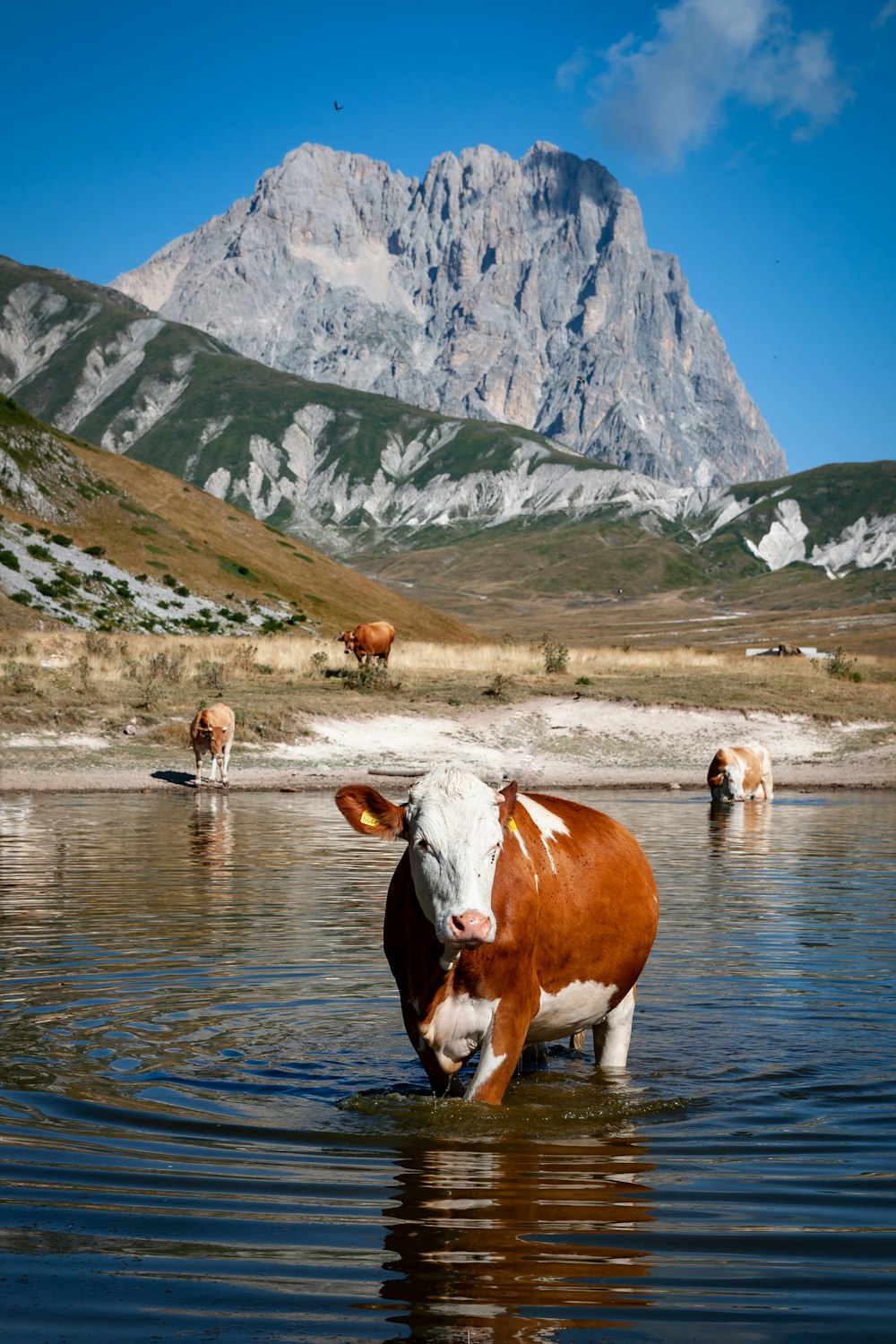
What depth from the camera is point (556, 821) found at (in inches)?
338

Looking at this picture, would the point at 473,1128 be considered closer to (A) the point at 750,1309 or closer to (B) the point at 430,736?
(A) the point at 750,1309

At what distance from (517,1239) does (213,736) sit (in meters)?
27.1

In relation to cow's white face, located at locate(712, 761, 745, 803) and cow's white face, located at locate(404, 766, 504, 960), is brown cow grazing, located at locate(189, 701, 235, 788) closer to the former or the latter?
cow's white face, located at locate(712, 761, 745, 803)

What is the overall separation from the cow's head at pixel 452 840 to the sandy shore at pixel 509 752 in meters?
24.1

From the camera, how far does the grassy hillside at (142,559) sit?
235 ft

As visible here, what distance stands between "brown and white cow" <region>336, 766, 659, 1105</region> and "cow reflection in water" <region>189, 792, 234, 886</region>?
387 inches

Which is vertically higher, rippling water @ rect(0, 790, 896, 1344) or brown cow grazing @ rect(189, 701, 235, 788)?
brown cow grazing @ rect(189, 701, 235, 788)

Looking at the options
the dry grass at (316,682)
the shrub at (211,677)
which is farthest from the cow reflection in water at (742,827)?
the shrub at (211,677)

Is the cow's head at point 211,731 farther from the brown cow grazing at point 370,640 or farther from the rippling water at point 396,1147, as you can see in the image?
the rippling water at point 396,1147

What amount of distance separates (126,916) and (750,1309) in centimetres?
1070

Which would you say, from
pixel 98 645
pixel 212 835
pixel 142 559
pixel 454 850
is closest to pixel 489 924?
pixel 454 850

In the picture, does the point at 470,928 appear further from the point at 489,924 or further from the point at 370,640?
the point at 370,640

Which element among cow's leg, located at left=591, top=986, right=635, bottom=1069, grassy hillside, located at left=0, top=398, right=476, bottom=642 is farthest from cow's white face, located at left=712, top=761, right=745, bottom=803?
grassy hillside, located at left=0, top=398, right=476, bottom=642

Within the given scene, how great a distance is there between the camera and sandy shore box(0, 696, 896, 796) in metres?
33.3
